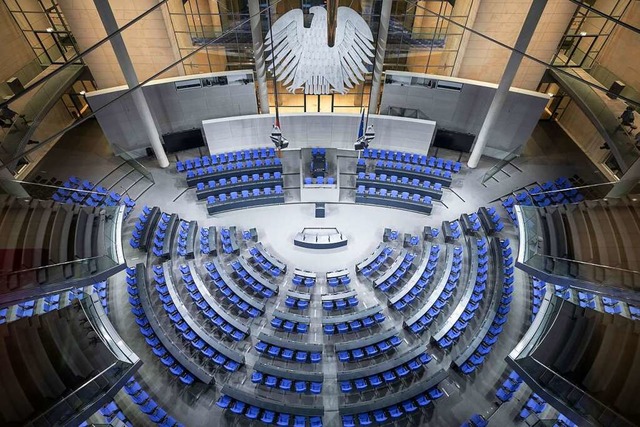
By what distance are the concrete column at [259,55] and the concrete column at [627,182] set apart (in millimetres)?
15318

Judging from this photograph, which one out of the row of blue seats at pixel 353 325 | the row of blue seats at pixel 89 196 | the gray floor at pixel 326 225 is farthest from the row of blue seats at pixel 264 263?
the row of blue seats at pixel 89 196

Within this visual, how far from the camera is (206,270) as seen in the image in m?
15.7

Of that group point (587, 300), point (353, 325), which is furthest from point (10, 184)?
point (587, 300)

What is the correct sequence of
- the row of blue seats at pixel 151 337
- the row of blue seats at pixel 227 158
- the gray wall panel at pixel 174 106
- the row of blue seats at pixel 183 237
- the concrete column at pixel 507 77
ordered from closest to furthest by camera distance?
the row of blue seats at pixel 151 337 → the concrete column at pixel 507 77 → the row of blue seats at pixel 183 237 → the gray wall panel at pixel 174 106 → the row of blue seats at pixel 227 158

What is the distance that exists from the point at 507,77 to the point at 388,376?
12770mm

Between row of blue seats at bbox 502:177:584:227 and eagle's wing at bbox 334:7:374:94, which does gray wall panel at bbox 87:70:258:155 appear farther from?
row of blue seats at bbox 502:177:584:227

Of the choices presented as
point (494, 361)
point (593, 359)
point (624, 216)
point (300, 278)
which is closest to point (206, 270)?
point (300, 278)

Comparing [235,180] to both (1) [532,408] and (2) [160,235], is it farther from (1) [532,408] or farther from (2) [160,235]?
(1) [532,408]

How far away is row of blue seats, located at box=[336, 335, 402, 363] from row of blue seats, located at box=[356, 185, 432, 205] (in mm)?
6688

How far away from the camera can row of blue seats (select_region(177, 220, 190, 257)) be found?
51.6ft

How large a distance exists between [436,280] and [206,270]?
9296 mm

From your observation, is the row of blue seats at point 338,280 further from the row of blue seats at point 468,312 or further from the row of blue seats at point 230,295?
the row of blue seats at point 468,312

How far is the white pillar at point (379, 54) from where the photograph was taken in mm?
16141

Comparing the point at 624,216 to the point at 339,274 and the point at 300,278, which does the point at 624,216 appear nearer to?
the point at 339,274
